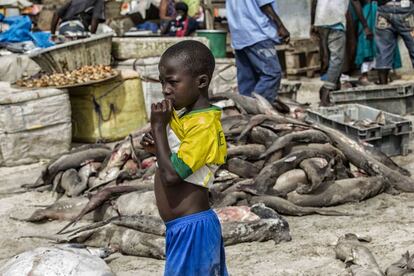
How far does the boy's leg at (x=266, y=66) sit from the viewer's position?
25.7ft

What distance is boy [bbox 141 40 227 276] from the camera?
10.4ft

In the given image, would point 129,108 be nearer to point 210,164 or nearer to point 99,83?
point 99,83

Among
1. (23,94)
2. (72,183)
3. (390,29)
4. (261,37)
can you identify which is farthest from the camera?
(390,29)

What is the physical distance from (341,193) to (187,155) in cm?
333

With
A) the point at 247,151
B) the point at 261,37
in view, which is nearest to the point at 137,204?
the point at 247,151

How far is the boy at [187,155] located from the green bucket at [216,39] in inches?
348

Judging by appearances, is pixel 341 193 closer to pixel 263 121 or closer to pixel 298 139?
pixel 298 139

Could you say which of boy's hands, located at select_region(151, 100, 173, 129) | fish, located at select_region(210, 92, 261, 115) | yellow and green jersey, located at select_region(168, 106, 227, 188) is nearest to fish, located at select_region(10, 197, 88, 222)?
fish, located at select_region(210, 92, 261, 115)

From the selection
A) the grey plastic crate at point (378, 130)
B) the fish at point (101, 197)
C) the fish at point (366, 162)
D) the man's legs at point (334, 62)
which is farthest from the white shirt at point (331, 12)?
the fish at point (101, 197)

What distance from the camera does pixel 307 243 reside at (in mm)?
5293

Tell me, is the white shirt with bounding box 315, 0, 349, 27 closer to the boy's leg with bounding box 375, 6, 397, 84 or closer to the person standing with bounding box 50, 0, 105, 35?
the boy's leg with bounding box 375, 6, 397, 84

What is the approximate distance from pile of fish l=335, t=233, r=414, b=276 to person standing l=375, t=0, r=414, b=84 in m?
6.85

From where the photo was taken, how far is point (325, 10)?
9.98m

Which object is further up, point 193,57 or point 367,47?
point 193,57
